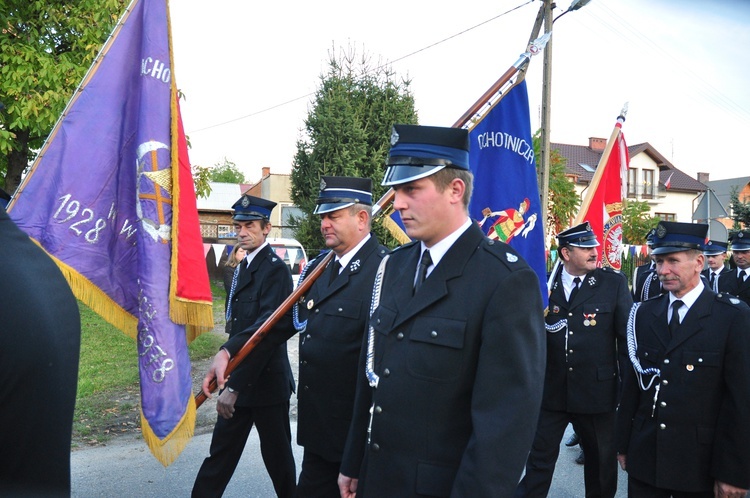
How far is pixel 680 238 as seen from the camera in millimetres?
3723

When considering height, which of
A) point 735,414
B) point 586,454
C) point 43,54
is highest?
point 43,54

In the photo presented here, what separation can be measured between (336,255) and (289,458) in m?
1.46

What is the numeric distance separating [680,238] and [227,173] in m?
92.6

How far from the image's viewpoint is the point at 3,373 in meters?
1.38

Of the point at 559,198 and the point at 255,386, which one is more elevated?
the point at 559,198

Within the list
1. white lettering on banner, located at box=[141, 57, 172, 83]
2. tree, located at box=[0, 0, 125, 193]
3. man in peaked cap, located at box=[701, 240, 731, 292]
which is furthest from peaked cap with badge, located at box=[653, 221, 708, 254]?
tree, located at box=[0, 0, 125, 193]

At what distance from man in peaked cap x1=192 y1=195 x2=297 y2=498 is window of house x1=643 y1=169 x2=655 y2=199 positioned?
5115 cm

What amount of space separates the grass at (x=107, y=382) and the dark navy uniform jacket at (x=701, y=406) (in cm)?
487

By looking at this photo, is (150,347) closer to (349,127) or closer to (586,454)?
(586,454)

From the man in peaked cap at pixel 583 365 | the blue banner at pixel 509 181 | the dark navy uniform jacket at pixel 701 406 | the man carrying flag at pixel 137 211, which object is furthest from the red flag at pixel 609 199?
the man carrying flag at pixel 137 211

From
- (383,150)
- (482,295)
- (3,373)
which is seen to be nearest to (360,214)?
(482,295)

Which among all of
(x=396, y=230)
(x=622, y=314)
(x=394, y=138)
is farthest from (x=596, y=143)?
(x=394, y=138)

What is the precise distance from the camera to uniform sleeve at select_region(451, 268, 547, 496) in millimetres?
2109

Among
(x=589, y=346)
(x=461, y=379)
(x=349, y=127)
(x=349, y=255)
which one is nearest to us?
(x=461, y=379)
